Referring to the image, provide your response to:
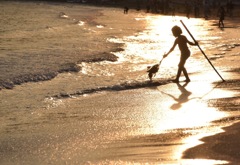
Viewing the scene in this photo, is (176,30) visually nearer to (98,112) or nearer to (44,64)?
(98,112)

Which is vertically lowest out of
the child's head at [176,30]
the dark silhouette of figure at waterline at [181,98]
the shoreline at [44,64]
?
the shoreline at [44,64]

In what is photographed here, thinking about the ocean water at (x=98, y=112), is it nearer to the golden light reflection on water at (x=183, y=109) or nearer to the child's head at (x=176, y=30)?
the golden light reflection on water at (x=183, y=109)

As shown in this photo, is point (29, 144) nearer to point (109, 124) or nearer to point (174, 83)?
point (109, 124)

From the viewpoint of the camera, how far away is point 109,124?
946 cm

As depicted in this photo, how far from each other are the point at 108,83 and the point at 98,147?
656 centimetres

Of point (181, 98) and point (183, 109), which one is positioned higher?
point (183, 109)

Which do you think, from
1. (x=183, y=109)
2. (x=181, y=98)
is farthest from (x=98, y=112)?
(x=181, y=98)

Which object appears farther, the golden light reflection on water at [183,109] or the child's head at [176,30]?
the child's head at [176,30]

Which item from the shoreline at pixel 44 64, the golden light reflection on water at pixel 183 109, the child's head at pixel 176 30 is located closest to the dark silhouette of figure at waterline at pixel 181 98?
the golden light reflection on water at pixel 183 109

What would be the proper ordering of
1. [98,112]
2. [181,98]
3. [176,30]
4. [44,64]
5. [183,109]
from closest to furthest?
[183,109]
[98,112]
[181,98]
[176,30]
[44,64]

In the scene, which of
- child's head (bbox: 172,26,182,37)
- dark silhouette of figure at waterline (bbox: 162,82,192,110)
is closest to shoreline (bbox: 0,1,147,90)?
child's head (bbox: 172,26,182,37)

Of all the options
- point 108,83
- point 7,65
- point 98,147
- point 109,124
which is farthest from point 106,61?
point 98,147

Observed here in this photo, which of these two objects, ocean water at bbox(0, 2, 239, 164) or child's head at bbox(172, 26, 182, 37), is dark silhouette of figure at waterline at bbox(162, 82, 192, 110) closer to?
ocean water at bbox(0, 2, 239, 164)

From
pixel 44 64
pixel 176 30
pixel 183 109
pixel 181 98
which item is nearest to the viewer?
pixel 183 109
